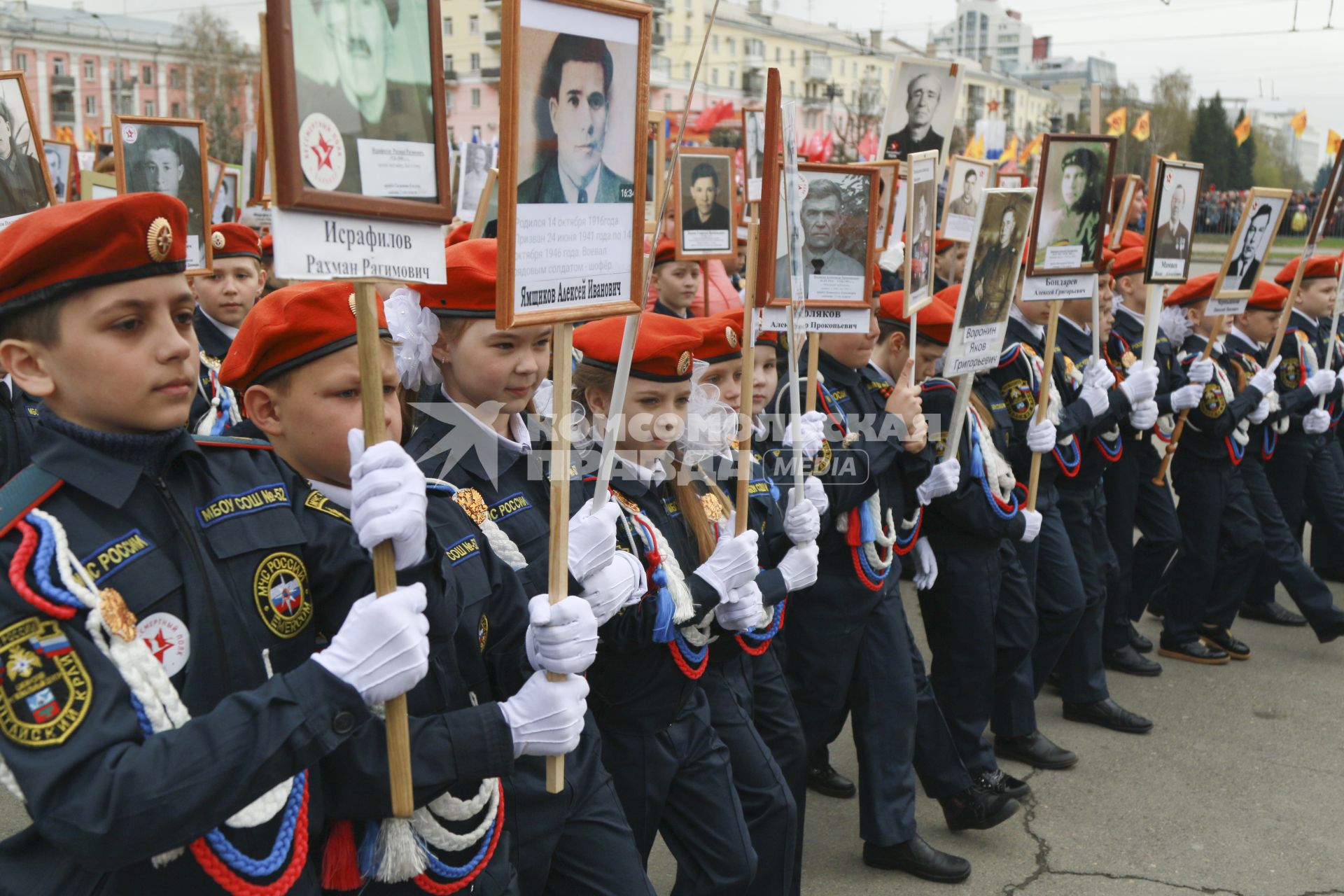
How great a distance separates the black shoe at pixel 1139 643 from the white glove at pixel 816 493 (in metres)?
3.46

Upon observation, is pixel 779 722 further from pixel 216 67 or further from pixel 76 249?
pixel 216 67

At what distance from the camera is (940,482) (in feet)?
15.7

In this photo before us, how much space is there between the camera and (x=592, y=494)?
3.36 m

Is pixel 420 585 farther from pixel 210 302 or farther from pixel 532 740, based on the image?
pixel 210 302

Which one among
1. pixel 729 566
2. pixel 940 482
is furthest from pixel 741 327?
pixel 729 566

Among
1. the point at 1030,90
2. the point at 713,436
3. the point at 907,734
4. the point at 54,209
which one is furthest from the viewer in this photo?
the point at 1030,90

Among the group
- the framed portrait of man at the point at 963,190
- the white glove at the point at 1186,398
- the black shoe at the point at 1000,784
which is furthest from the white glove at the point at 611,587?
the framed portrait of man at the point at 963,190

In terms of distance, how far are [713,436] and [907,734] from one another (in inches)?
57.3

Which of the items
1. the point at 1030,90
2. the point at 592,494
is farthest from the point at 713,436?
the point at 1030,90

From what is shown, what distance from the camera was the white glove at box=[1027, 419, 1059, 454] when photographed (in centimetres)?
536

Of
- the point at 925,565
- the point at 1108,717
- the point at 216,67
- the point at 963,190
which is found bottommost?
the point at 1108,717

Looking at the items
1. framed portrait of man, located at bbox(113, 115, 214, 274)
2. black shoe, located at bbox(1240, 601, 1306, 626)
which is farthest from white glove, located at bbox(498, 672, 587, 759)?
black shoe, located at bbox(1240, 601, 1306, 626)

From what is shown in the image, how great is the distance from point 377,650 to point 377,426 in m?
0.36

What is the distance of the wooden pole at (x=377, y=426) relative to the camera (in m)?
2.07
